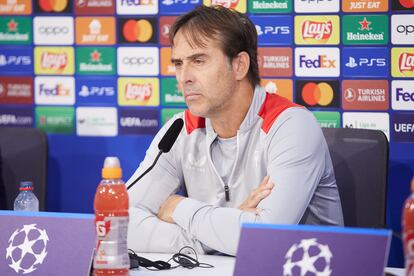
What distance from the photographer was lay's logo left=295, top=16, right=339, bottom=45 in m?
3.22

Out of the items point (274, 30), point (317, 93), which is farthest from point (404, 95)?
point (274, 30)

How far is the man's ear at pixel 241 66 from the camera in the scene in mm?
2543

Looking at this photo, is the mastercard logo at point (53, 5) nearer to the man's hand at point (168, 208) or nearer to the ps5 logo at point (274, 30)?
the ps5 logo at point (274, 30)

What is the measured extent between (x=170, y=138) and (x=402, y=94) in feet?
4.51

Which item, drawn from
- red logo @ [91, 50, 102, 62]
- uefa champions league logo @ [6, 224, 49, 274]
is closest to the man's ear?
uefa champions league logo @ [6, 224, 49, 274]

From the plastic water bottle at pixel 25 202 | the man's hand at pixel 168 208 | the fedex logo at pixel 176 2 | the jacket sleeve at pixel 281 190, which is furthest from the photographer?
the fedex logo at pixel 176 2

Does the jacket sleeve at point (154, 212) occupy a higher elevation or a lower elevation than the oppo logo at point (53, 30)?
lower

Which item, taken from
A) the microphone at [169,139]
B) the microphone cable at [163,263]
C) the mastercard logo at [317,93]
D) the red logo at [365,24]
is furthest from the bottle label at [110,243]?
the red logo at [365,24]

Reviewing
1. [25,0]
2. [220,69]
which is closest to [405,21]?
[220,69]

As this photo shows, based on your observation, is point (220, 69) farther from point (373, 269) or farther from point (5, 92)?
point (5, 92)

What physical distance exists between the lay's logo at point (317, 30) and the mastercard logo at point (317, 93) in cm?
19

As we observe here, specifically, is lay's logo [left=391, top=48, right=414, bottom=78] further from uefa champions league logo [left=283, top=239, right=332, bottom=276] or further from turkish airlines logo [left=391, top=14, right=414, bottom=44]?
uefa champions league logo [left=283, top=239, right=332, bottom=276]

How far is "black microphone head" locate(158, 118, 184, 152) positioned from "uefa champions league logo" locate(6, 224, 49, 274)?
56 centimetres

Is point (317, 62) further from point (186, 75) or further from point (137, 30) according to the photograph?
point (186, 75)
